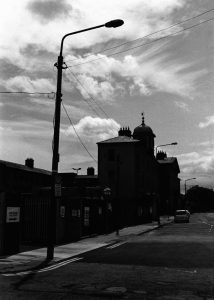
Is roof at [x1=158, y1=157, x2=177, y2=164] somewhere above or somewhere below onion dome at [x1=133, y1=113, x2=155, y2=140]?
below

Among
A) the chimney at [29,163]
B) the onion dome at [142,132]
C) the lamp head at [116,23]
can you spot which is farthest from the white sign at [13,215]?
the onion dome at [142,132]

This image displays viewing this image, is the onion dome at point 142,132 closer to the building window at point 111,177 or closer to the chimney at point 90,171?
the chimney at point 90,171

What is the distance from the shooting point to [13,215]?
17172mm

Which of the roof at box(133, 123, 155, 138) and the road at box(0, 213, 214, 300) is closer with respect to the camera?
the road at box(0, 213, 214, 300)

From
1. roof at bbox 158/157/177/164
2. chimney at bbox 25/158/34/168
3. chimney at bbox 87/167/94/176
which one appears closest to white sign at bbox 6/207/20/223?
chimney at bbox 25/158/34/168

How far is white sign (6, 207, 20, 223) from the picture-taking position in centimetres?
1683

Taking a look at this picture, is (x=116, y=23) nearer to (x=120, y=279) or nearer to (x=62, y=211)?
(x=120, y=279)

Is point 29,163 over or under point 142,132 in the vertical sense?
under

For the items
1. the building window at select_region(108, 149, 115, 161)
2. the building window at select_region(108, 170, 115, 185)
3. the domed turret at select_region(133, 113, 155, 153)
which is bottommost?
the building window at select_region(108, 170, 115, 185)

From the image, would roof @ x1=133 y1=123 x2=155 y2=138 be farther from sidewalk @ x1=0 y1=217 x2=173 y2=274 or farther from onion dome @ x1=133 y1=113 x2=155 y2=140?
sidewalk @ x1=0 y1=217 x2=173 y2=274

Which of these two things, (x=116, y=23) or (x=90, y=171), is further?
(x=90, y=171)

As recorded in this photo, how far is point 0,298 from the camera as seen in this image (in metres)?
8.54

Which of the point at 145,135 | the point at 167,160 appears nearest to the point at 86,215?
the point at 145,135

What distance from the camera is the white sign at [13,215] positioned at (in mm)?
16828
